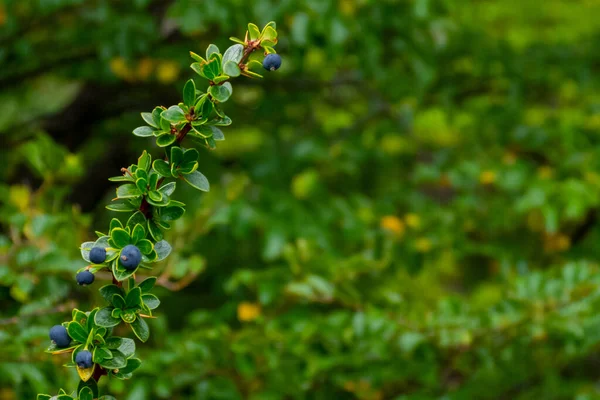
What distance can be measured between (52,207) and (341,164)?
0.83m

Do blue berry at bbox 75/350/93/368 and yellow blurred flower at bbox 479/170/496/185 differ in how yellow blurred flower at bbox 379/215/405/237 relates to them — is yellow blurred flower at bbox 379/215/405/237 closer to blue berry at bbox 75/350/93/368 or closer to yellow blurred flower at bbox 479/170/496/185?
yellow blurred flower at bbox 479/170/496/185

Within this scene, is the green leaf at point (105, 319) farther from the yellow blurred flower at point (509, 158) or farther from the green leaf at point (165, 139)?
the yellow blurred flower at point (509, 158)

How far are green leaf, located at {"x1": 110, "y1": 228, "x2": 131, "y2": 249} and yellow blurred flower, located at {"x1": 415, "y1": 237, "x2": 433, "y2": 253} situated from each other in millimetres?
1278

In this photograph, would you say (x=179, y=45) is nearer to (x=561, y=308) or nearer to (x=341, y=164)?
(x=341, y=164)

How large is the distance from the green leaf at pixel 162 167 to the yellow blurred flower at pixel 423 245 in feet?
4.08

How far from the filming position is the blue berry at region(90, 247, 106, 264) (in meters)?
0.71

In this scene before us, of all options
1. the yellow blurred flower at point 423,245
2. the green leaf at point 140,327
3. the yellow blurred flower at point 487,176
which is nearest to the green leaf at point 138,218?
the green leaf at point 140,327

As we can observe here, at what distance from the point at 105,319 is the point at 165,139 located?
210 mm

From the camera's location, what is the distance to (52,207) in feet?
5.64

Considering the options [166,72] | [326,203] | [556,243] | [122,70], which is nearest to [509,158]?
[556,243]

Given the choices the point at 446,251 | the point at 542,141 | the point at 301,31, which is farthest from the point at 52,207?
the point at 542,141

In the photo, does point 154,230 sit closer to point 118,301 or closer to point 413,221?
point 118,301

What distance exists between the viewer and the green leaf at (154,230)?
75 centimetres

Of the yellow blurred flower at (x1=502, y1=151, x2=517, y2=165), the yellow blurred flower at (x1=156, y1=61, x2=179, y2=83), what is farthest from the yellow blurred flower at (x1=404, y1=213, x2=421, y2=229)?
the yellow blurred flower at (x1=156, y1=61, x2=179, y2=83)
